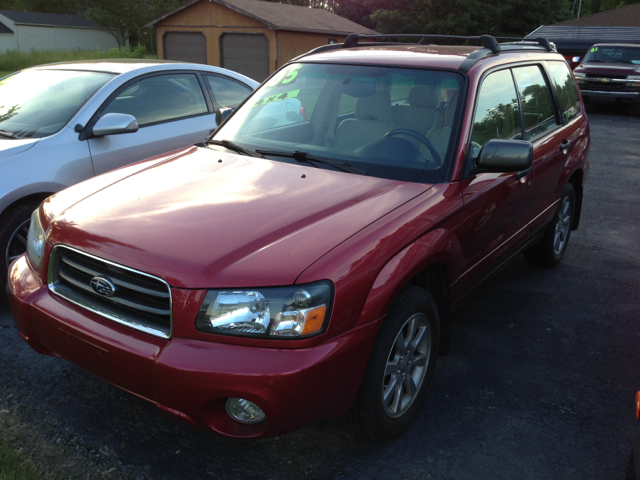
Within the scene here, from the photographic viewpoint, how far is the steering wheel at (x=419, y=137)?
307 centimetres

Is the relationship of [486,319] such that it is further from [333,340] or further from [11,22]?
[11,22]

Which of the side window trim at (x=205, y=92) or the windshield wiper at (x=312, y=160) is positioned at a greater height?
the side window trim at (x=205, y=92)

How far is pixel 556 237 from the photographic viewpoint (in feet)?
16.4

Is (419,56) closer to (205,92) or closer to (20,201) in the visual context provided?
(205,92)

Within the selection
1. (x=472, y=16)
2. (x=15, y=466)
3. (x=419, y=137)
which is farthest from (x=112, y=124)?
(x=472, y=16)

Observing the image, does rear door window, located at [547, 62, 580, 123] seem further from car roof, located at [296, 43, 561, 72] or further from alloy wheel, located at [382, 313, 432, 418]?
alloy wheel, located at [382, 313, 432, 418]

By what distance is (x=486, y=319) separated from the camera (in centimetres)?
411

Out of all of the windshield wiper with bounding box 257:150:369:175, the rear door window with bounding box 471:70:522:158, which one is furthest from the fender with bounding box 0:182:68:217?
the rear door window with bounding box 471:70:522:158

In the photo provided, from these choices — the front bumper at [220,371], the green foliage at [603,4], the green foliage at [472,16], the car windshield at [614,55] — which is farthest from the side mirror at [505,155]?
the green foliage at [603,4]

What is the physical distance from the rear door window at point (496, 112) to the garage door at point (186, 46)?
1017 inches

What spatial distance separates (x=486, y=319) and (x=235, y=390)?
2.53 meters

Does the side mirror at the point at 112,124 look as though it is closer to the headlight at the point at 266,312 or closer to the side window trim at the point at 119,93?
the side window trim at the point at 119,93

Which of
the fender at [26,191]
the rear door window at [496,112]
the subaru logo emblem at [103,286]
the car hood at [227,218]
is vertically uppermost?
the rear door window at [496,112]

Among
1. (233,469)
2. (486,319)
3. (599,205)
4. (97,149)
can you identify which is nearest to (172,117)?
(97,149)
